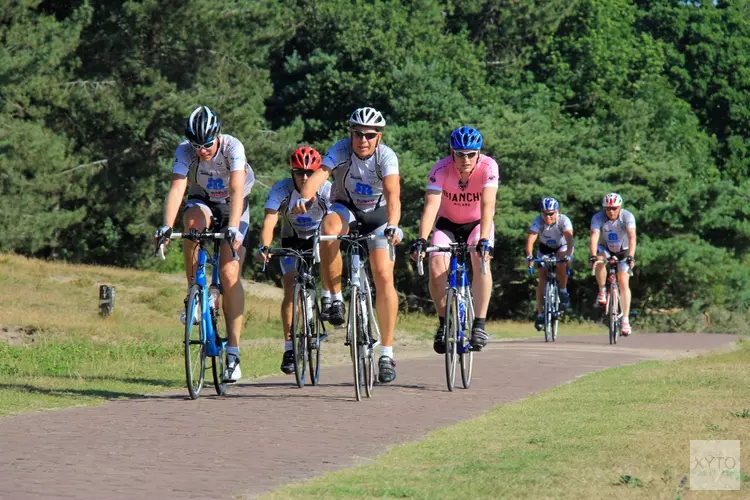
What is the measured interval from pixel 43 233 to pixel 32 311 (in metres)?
17.9

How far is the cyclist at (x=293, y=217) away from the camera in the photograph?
1266 cm

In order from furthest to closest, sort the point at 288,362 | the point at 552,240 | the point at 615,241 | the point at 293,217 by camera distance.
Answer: the point at 552,240
the point at 615,241
the point at 293,217
the point at 288,362

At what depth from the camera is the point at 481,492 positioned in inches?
260

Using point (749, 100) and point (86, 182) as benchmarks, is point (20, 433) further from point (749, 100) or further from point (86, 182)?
point (749, 100)

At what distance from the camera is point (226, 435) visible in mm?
8859

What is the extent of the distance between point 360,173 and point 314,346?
173 centimetres

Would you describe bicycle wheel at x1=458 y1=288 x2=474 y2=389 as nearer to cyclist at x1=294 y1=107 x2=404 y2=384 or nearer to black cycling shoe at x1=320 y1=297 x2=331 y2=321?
cyclist at x1=294 y1=107 x2=404 y2=384

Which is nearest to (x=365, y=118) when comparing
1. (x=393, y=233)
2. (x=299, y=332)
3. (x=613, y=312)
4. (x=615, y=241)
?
(x=393, y=233)

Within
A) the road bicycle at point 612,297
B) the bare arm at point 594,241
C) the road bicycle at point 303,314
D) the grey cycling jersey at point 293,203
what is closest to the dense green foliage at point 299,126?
the road bicycle at point 612,297

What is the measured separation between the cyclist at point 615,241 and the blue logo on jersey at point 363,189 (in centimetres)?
997

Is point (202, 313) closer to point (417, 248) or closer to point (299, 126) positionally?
point (417, 248)

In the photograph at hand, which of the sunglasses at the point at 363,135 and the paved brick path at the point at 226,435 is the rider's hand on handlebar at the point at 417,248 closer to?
the sunglasses at the point at 363,135

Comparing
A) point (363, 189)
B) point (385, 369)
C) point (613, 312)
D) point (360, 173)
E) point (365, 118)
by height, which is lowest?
point (385, 369)

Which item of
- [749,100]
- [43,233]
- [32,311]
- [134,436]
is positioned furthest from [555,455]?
[749,100]
